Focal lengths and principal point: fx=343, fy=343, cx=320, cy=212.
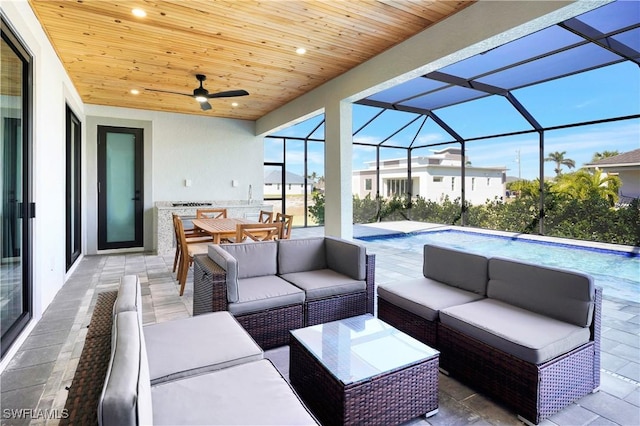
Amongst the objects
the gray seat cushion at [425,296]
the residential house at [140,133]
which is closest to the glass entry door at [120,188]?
the residential house at [140,133]

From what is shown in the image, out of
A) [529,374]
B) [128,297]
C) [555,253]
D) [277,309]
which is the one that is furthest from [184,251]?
[555,253]

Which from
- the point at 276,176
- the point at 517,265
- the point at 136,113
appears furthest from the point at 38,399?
the point at 276,176

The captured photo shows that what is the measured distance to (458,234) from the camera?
9.12 m

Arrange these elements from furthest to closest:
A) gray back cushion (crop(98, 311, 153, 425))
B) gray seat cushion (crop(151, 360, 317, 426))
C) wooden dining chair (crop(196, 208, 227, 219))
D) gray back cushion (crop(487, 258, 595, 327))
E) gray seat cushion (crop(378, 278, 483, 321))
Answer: wooden dining chair (crop(196, 208, 227, 219)) < gray seat cushion (crop(378, 278, 483, 321)) < gray back cushion (crop(487, 258, 595, 327)) < gray seat cushion (crop(151, 360, 317, 426)) < gray back cushion (crop(98, 311, 153, 425))

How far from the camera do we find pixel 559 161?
7.66 meters

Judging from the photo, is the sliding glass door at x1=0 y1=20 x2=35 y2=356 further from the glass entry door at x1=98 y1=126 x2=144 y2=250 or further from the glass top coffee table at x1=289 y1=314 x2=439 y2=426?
the glass entry door at x1=98 y1=126 x2=144 y2=250

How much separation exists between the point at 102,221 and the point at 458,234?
8245mm

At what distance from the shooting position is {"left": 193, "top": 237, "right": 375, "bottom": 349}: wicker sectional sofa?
2512 millimetres

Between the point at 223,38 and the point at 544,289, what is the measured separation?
369 cm

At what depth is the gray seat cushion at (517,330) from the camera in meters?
1.80

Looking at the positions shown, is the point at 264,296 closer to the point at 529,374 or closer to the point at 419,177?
the point at 529,374

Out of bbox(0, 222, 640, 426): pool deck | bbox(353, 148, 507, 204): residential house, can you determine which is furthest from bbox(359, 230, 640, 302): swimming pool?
bbox(353, 148, 507, 204): residential house

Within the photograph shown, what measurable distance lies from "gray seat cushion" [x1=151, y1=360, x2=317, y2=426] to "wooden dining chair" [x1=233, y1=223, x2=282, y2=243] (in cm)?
252

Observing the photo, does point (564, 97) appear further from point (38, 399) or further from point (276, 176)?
point (38, 399)
